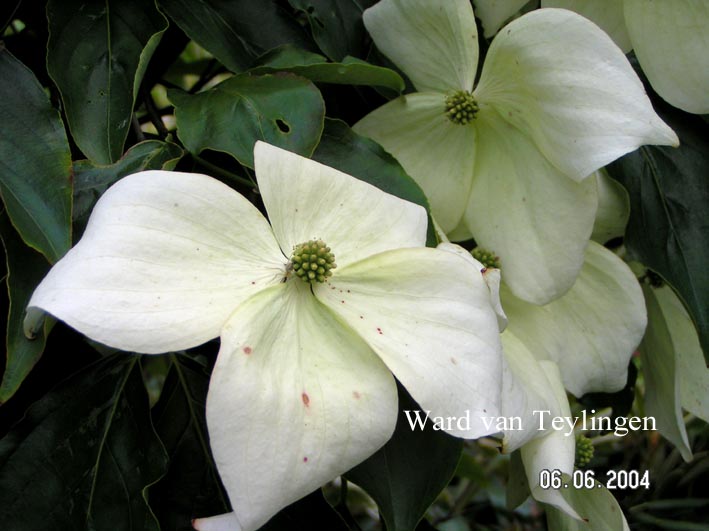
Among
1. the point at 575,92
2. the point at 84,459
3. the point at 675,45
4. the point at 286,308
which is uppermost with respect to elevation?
the point at 675,45

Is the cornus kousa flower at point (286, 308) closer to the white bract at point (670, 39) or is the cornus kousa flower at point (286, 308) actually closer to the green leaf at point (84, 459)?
the green leaf at point (84, 459)

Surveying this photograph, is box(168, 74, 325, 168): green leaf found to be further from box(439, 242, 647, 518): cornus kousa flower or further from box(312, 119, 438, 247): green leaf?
box(439, 242, 647, 518): cornus kousa flower

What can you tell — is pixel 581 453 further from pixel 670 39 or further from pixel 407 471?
pixel 670 39

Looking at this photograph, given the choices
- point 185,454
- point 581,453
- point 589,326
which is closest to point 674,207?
point 589,326

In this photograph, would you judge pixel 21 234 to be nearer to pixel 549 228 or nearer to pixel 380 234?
pixel 380 234

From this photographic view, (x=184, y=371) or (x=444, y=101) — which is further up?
(x=444, y=101)

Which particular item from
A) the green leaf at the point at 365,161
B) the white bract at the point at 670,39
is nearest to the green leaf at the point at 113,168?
the green leaf at the point at 365,161

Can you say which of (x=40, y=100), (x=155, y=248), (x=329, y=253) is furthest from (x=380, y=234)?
(x=40, y=100)
